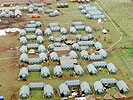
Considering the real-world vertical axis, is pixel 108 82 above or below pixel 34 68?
below

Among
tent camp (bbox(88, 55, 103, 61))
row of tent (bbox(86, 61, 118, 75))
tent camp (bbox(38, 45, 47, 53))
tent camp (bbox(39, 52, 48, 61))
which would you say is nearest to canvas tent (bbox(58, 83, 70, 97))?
row of tent (bbox(86, 61, 118, 75))

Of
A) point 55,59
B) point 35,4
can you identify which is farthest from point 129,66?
point 35,4

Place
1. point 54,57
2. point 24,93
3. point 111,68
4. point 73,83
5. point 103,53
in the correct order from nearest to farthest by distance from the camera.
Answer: point 24,93 < point 73,83 < point 111,68 < point 54,57 < point 103,53

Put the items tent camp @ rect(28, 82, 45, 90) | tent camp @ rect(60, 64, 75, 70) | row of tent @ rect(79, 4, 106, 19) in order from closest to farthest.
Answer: tent camp @ rect(28, 82, 45, 90) → tent camp @ rect(60, 64, 75, 70) → row of tent @ rect(79, 4, 106, 19)

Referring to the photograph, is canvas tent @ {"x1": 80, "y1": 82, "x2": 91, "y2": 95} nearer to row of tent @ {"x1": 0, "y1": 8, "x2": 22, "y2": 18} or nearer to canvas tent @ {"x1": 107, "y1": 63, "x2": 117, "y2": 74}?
canvas tent @ {"x1": 107, "y1": 63, "x2": 117, "y2": 74}

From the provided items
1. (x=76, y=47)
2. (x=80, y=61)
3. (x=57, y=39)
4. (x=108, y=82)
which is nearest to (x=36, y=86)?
(x=80, y=61)

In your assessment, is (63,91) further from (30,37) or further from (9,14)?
(9,14)

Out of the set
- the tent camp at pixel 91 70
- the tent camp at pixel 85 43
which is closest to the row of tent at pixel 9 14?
the tent camp at pixel 85 43
